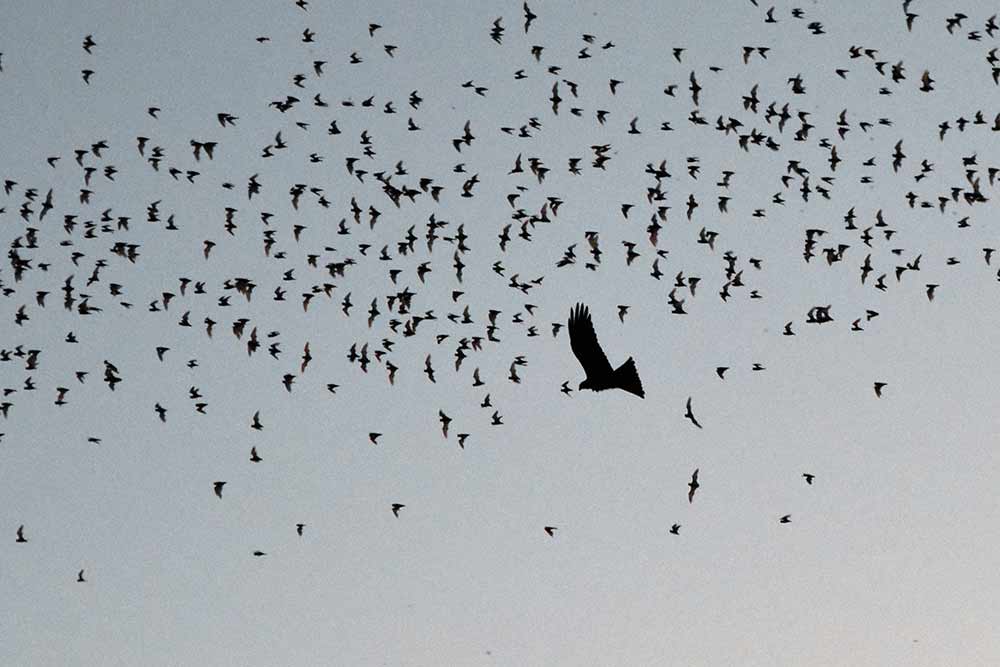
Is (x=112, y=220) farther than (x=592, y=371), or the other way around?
(x=112, y=220)

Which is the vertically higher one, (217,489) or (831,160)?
(831,160)

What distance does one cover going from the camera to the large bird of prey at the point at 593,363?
5334 centimetres

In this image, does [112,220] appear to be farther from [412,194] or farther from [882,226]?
[882,226]

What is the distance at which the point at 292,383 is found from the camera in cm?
8481

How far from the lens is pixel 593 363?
5509cm

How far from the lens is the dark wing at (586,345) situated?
54.9 m

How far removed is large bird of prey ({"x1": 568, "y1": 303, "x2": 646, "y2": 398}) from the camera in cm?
5334

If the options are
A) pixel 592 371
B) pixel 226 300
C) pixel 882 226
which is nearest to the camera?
pixel 592 371

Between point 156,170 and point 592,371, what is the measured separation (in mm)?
36944

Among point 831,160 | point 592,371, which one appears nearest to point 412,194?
point 831,160

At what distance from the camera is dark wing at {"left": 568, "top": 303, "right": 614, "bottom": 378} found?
54.9 meters

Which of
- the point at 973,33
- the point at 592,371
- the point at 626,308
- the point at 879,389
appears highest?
the point at 973,33

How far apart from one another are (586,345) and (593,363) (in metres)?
0.70

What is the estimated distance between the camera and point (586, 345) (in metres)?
55.6
